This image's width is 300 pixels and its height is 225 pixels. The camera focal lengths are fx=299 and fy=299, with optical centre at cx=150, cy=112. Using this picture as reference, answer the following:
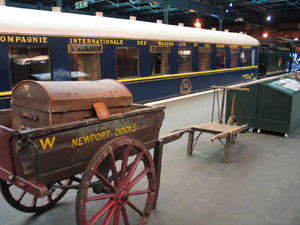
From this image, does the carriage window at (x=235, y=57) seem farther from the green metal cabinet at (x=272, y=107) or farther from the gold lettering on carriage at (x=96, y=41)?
the green metal cabinet at (x=272, y=107)

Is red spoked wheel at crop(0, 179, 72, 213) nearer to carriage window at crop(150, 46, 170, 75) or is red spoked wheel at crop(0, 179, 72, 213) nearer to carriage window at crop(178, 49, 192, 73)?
carriage window at crop(150, 46, 170, 75)

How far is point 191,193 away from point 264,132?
152 inches

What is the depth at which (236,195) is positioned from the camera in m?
4.19

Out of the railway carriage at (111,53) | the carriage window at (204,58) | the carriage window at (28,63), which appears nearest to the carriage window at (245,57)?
the railway carriage at (111,53)

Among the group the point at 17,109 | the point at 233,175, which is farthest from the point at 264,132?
the point at 17,109

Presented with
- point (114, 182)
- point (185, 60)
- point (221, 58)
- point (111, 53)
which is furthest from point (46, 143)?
point (221, 58)

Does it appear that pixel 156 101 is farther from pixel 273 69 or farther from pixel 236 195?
pixel 273 69

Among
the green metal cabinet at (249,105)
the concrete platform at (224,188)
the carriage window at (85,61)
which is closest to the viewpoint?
the concrete platform at (224,188)

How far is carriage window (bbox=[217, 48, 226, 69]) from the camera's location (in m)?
14.2

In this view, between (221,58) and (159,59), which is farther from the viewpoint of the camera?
(221,58)

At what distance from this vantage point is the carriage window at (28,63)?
682cm

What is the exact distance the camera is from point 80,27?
26.2 ft

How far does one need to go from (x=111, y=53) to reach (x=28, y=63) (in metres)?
2.63

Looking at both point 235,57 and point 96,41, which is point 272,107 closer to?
point 96,41
